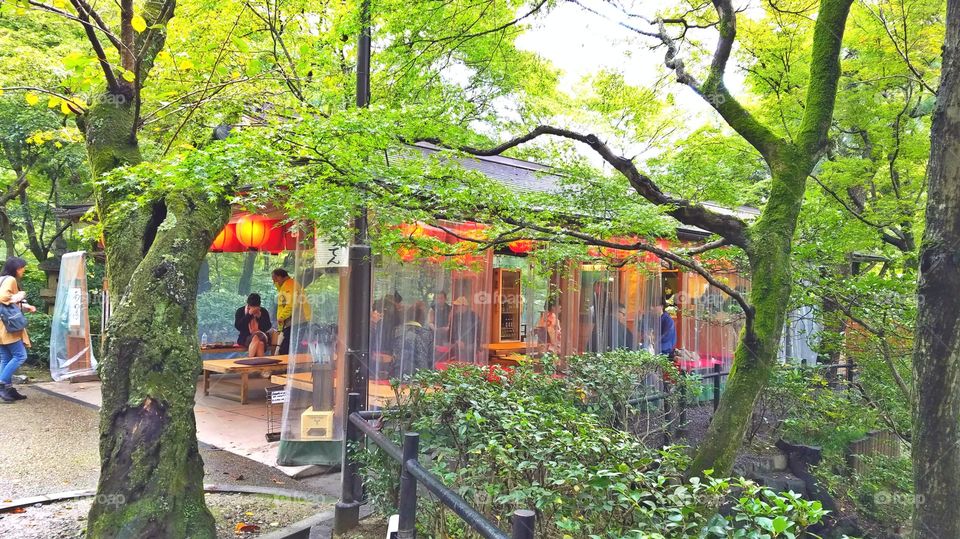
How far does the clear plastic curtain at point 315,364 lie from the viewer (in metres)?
6.21

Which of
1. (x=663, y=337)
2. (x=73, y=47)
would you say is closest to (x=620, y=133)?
(x=663, y=337)

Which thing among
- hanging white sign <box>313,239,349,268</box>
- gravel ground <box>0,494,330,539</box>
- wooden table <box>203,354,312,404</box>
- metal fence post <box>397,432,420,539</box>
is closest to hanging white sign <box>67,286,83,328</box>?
wooden table <box>203,354,312,404</box>

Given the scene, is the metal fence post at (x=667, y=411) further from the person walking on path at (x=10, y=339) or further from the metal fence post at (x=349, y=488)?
the person walking on path at (x=10, y=339)

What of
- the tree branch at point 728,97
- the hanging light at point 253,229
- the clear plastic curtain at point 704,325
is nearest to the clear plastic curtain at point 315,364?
the hanging light at point 253,229

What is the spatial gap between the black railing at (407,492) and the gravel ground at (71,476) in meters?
0.50

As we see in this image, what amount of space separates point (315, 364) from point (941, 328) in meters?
5.66

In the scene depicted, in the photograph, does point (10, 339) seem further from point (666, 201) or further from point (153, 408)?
point (666, 201)

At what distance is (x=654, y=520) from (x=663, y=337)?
29.8 feet

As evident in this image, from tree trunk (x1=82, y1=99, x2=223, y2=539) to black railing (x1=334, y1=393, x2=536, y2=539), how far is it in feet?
3.45

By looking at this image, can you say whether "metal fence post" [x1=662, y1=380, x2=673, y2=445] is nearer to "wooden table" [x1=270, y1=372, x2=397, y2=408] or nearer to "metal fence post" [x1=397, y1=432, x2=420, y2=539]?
"wooden table" [x1=270, y1=372, x2=397, y2=408]

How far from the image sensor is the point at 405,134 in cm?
440

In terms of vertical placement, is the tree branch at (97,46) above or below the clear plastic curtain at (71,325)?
above

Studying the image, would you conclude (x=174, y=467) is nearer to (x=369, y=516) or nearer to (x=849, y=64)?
(x=369, y=516)

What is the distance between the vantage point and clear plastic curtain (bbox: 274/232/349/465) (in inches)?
245
